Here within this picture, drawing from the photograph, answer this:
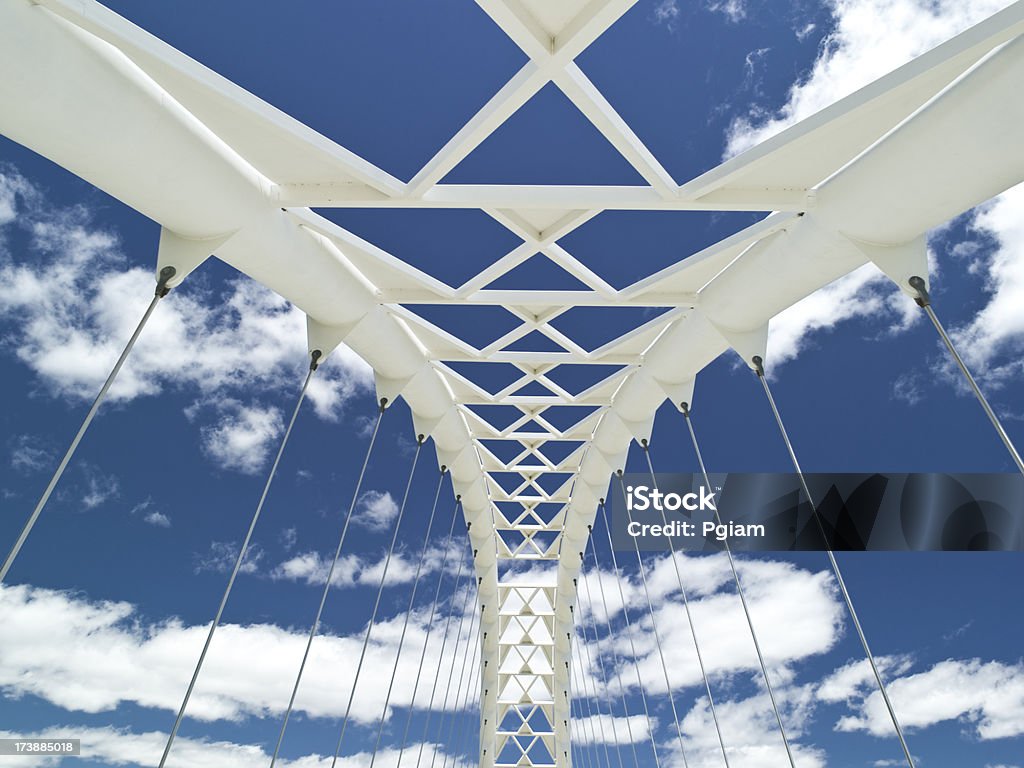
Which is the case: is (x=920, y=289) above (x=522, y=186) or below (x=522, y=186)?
below

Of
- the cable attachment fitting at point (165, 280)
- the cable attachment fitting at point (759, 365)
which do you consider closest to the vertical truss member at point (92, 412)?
the cable attachment fitting at point (165, 280)

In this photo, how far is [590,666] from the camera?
3120 centimetres

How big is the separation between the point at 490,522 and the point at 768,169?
19675 mm

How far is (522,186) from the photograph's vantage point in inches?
348

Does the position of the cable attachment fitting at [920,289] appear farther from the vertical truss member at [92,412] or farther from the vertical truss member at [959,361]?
the vertical truss member at [92,412]

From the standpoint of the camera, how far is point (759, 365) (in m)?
11.0

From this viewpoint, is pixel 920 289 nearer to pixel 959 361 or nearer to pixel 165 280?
pixel 959 361

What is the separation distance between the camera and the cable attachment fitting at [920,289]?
7.70 meters

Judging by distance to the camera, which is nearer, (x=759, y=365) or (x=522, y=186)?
(x=522, y=186)

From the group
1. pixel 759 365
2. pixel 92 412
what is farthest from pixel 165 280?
pixel 759 365

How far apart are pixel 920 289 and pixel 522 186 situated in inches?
195

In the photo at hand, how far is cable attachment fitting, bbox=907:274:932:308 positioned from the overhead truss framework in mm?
110

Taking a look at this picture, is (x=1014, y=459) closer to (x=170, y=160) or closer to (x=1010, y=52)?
(x=1010, y=52)

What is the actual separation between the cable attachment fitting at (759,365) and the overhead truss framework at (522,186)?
141 mm
